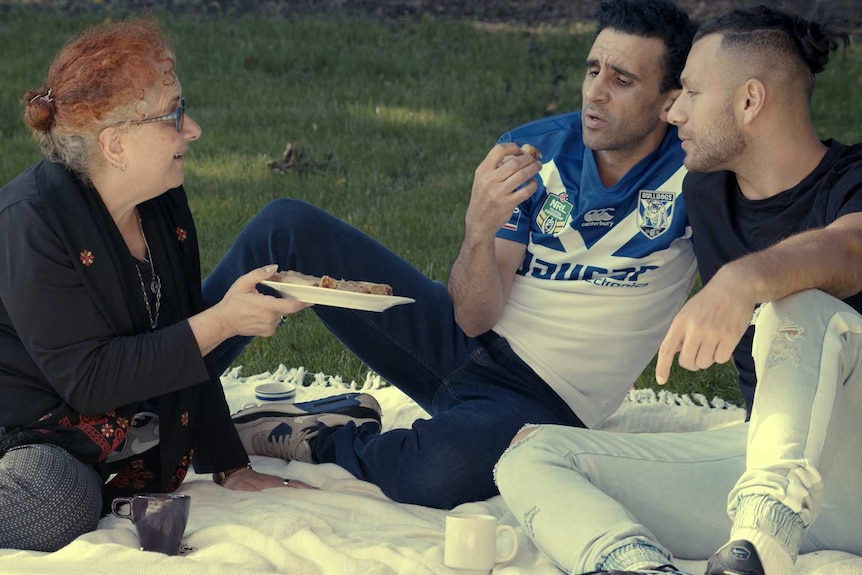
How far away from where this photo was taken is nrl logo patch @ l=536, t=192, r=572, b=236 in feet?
12.2

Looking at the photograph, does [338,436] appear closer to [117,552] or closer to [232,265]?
[232,265]

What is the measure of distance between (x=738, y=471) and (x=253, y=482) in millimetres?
1542

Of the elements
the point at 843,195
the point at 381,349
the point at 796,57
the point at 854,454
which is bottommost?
the point at 381,349

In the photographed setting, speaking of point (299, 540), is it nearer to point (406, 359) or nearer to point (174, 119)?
point (406, 359)

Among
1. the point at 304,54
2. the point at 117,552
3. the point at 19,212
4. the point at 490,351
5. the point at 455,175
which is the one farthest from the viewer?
the point at 304,54

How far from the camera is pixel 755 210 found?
10.7 ft

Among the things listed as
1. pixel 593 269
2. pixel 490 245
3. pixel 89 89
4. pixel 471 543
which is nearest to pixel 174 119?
pixel 89 89

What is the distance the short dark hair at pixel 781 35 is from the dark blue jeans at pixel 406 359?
48.4 inches

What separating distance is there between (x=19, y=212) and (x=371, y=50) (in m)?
6.91

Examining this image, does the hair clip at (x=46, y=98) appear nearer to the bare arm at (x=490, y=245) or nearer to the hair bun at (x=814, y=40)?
the bare arm at (x=490, y=245)

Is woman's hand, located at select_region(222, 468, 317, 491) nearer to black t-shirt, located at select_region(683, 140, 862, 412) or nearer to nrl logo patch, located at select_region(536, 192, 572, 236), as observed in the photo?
nrl logo patch, located at select_region(536, 192, 572, 236)

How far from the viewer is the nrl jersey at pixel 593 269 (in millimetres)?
3625

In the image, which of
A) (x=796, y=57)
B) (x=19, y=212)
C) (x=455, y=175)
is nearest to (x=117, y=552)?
(x=19, y=212)

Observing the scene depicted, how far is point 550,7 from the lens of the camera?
37.1ft
